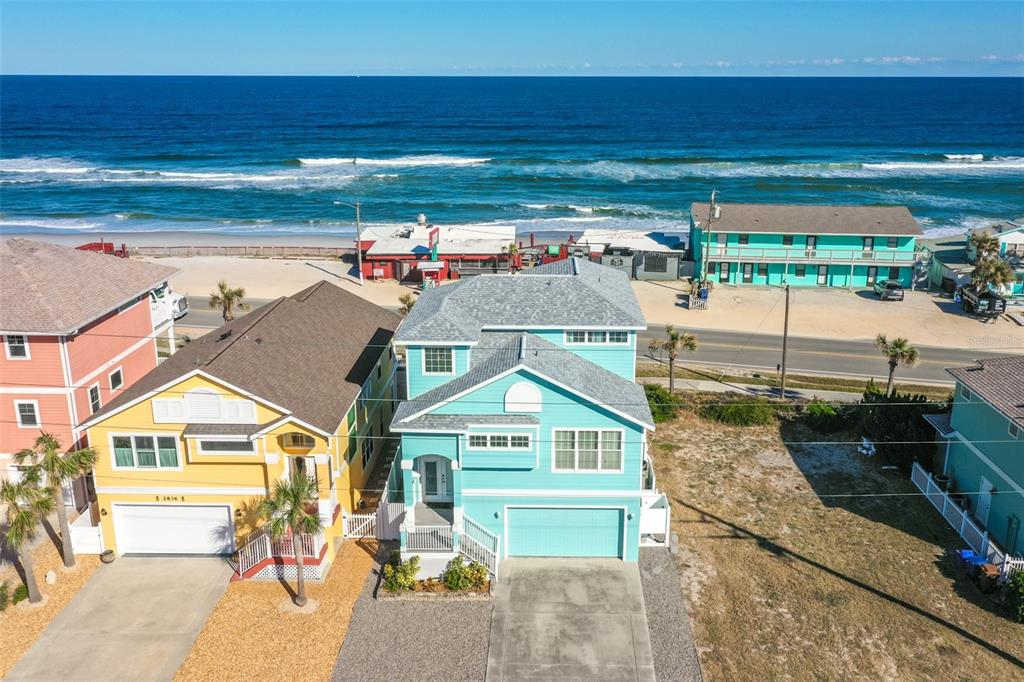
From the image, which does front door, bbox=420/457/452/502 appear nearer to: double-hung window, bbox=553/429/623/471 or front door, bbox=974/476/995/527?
double-hung window, bbox=553/429/623/471

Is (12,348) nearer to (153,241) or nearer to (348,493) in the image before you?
(348,493)

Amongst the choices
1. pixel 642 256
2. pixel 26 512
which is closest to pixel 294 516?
pixel 26 512

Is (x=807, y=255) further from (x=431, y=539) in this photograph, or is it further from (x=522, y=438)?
(x=431, y=539)

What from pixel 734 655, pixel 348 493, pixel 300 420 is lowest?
pixel 734 655

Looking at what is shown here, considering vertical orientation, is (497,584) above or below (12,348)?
below

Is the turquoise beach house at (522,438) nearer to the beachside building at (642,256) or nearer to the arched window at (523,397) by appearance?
the arched window at (523,397)

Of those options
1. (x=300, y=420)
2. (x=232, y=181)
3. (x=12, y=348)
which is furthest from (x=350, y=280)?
(x=232, y=181)

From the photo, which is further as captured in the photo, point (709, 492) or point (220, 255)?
point (220, 255)

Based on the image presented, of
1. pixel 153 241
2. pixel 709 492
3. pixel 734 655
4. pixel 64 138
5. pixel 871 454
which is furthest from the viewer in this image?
pixel 64 138

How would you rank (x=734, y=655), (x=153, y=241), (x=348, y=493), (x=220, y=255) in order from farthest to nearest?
(x=153, y=241), (x=220, y=255), (x=348, y=493), (x=734, y=655)
